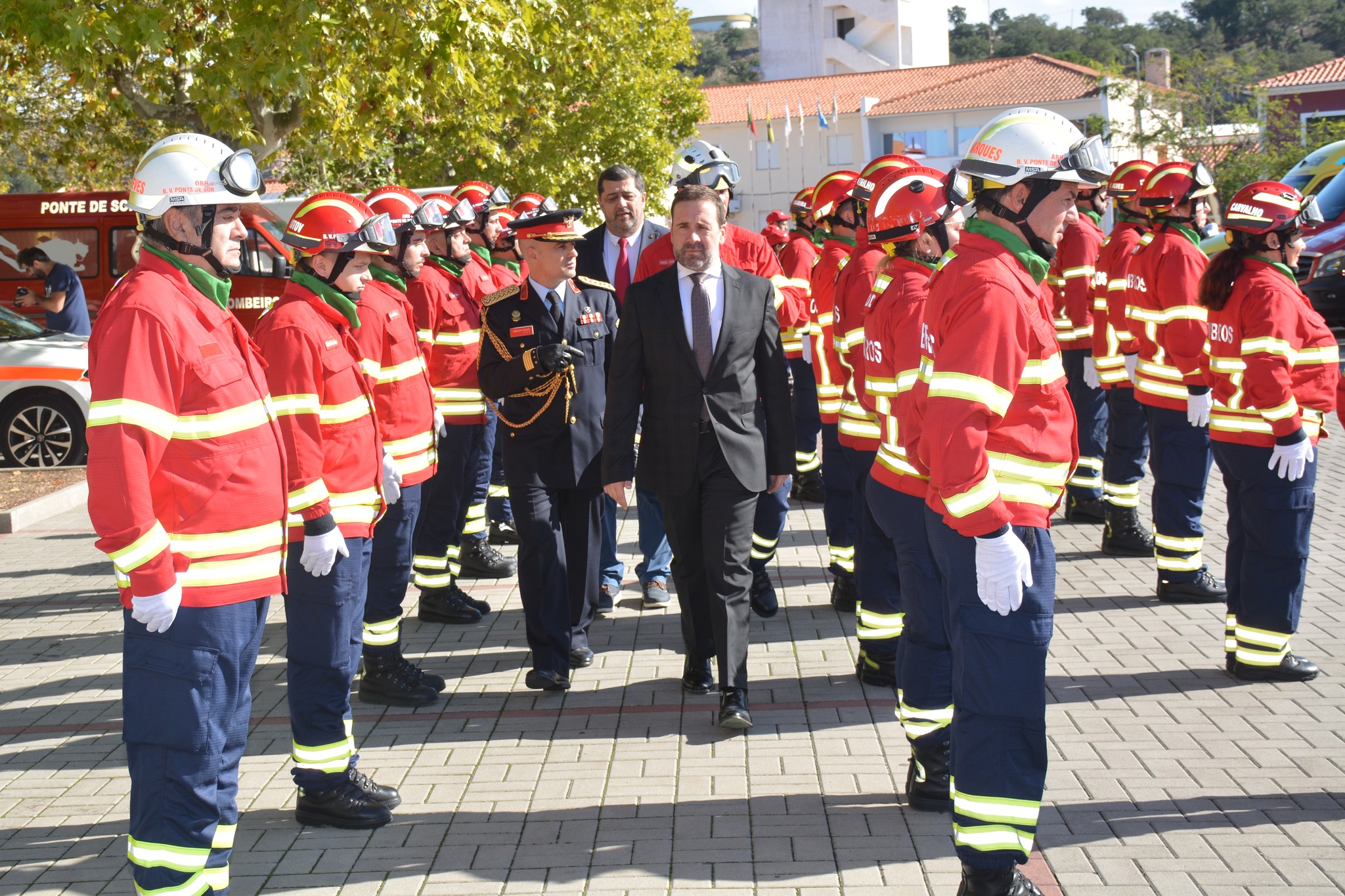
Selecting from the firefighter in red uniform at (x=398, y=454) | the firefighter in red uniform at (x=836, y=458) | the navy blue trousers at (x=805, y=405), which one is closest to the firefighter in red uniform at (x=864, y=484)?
the firefighter in red uniform at (x=836, y=458)

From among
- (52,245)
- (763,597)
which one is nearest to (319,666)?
(763,597)

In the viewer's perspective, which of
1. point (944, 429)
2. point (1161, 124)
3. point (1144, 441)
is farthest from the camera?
point (1161, 124)

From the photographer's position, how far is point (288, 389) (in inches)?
187

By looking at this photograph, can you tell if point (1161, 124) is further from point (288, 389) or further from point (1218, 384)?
point (288, 389)

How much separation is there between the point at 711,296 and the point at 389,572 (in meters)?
2.04

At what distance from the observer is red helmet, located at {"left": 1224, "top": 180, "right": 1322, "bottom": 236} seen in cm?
599

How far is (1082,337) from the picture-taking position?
942 cm

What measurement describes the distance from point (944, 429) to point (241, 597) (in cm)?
211

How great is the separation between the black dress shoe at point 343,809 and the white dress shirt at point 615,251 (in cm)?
397

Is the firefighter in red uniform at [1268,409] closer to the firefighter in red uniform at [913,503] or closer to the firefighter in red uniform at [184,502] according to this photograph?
the firefighter in red uniform at [913,503]

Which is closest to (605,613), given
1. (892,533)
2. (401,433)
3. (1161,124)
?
(401,433)

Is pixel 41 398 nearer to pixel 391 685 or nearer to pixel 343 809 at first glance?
pixel 391 685

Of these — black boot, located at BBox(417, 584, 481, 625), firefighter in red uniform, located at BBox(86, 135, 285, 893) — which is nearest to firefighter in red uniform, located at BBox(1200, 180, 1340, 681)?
black boot, located at BBox(417, 584, 481, 625)

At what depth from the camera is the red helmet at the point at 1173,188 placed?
7422 millimetres
